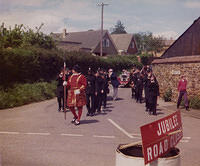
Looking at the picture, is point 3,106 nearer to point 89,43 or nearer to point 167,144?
point 167,144

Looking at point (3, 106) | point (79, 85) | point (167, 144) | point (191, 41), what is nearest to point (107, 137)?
point (79, 85)

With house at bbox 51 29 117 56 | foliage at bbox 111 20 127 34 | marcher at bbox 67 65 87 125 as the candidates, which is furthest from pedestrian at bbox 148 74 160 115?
foliage at bbox 111 20 127 34

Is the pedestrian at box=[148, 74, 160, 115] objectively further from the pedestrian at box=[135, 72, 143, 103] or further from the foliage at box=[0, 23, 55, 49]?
the foliage at box=[0, 23, 55, 49]

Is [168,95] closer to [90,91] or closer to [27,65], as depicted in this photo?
[90,91]

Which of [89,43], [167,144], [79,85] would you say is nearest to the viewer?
[167,144]

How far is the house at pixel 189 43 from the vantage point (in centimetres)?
1834

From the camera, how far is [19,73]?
712 inches

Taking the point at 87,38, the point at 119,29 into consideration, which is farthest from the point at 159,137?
the point at 119,29

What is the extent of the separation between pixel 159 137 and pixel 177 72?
14777 mm

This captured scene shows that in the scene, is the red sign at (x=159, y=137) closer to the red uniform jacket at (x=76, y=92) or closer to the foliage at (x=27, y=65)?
the red uniform jacket at (x=76, y=92)

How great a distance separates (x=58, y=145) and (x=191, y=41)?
548 inches

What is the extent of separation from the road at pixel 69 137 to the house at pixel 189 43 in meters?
6.46

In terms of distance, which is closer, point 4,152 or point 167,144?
point 167,144

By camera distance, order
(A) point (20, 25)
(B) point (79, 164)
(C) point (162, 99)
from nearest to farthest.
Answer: (B) point (79, 164)
(C) point (162, 99)
(A) point (20, 25)
